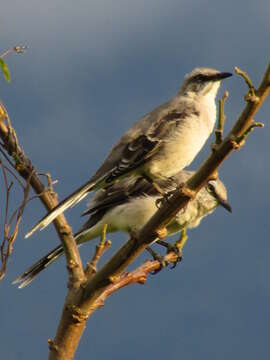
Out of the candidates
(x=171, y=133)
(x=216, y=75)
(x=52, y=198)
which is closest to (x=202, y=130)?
(x=171, y=133)

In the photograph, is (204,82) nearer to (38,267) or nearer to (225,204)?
(225,204)

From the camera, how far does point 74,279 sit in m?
4.30

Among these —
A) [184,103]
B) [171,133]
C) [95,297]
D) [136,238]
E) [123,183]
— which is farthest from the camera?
[123,183]

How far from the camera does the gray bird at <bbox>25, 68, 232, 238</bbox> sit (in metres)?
5.84

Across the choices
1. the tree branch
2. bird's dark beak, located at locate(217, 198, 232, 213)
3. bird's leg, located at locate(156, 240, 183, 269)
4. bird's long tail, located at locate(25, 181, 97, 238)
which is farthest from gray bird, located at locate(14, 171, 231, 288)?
the tree branch

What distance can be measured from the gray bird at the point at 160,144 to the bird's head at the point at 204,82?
0.24 m

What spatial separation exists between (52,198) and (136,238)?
0.71 metres

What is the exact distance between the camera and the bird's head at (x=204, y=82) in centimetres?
673

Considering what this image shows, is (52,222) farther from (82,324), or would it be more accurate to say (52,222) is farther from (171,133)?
(171,133)

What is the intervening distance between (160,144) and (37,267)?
168 cm

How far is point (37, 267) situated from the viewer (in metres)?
6.22

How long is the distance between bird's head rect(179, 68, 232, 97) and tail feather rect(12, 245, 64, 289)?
7.07ft

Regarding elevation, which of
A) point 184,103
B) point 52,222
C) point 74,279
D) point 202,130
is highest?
point 184,103

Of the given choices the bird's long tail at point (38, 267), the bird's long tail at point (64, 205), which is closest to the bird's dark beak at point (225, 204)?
the bird's long tail at point (38, 267)
